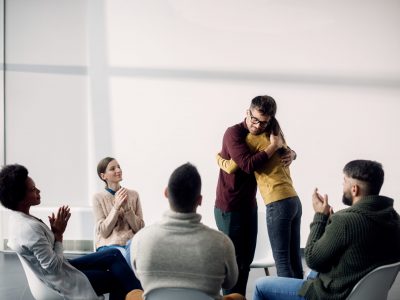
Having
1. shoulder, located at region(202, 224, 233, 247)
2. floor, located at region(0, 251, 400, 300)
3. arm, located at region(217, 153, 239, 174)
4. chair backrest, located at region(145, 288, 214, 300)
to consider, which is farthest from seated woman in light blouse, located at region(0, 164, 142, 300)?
floor, located at region(0, 251, 400, 300)

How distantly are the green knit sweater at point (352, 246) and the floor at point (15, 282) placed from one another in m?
1.74

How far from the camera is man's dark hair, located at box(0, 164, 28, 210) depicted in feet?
8.32

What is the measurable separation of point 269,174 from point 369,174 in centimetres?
75

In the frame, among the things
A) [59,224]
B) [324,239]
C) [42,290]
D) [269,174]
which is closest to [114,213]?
[59,224]

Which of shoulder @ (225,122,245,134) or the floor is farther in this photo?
the floor

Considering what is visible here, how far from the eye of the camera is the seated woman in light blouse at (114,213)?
3.40 meters

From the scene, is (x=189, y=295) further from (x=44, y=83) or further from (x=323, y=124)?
(x=44, y=83)

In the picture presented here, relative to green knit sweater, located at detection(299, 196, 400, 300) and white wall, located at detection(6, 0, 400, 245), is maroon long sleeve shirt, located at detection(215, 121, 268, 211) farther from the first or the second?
white wall, located at detection(6, 0, 400, 245)

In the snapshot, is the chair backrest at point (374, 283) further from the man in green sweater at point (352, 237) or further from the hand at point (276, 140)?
the hand at point (276, 140)

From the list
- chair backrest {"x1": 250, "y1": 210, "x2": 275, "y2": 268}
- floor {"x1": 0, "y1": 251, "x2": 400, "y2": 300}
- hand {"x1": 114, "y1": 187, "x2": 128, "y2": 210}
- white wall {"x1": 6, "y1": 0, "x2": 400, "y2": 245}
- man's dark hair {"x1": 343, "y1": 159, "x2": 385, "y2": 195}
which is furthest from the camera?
white wall {"x1": 6, "y1": 0, "x2": 400, "y2": 245}

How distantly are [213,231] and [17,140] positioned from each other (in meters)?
4.18

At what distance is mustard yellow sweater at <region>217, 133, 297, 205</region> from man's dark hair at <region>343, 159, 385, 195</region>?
2.12 feet

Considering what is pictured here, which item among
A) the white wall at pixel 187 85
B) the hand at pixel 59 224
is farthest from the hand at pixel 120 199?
the white wall at pixel 187 85

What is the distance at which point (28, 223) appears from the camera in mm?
2492
